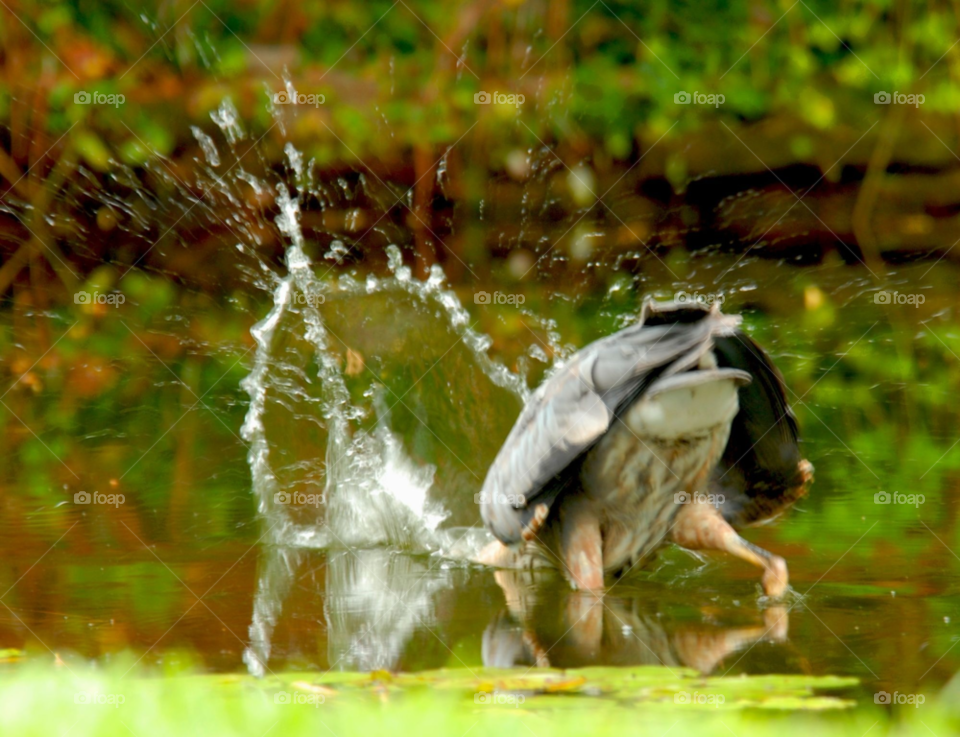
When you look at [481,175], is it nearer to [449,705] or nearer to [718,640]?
[718,640]

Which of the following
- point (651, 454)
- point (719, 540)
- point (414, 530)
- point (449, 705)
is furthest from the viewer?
point (414, 530)

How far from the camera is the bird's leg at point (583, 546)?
348cm

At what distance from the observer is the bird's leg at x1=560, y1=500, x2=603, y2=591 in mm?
3477

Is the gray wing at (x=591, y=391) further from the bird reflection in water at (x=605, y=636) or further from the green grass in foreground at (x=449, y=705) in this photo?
the green grass in foreground at (x=449, y=705)

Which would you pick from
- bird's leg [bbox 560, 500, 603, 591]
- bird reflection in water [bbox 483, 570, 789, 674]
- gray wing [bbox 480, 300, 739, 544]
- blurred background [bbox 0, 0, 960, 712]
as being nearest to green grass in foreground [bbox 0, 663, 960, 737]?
bird reflection in water [bbox 483, 570, 789, 674]

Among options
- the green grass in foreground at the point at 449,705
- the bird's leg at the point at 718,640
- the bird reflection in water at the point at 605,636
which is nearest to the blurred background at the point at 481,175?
the bird reflection in water at the point at 605,636

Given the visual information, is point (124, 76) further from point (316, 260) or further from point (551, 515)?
point (551, 515)

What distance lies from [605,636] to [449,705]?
685mm

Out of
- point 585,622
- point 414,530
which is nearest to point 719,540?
point 585,622

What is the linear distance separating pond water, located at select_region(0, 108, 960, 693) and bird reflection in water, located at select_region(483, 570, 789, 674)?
0.03 feet

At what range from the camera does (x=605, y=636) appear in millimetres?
2953

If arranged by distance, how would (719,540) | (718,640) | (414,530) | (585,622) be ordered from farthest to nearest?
(414,530), (719,540), (585,622), (718,640)

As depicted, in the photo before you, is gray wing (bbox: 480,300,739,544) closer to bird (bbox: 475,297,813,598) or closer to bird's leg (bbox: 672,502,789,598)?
bird (bbox: 475,297,813,598)

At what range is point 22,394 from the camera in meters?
7.46
